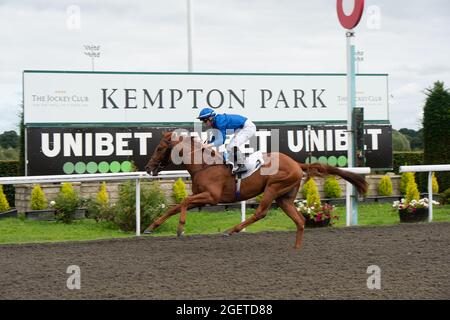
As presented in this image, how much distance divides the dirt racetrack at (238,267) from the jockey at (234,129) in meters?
0.89

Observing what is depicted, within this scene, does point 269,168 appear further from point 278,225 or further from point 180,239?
point 278,225

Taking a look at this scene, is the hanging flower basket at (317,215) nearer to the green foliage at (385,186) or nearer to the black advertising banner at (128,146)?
the black advertising banner at (128,146)

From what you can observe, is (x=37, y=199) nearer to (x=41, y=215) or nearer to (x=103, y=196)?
(x=41, y=215)

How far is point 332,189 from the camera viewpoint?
48.9 ft

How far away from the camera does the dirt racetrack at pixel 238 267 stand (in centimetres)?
493

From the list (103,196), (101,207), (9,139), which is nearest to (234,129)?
(101,207)

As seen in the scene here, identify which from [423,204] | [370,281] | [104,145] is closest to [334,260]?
[370,281]

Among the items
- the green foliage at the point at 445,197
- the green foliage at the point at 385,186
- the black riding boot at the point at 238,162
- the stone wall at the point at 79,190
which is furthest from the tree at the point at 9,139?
the black riding boot at the point at 238,162

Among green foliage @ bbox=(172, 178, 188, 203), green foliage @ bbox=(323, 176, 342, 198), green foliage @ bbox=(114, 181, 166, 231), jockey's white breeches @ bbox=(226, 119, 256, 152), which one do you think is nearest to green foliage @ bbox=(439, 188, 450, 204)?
green foliage @ bbox=(323, 176, 342, 198)

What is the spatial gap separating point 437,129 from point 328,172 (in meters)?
7.09

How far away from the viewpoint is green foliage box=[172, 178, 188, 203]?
13.6 meters
